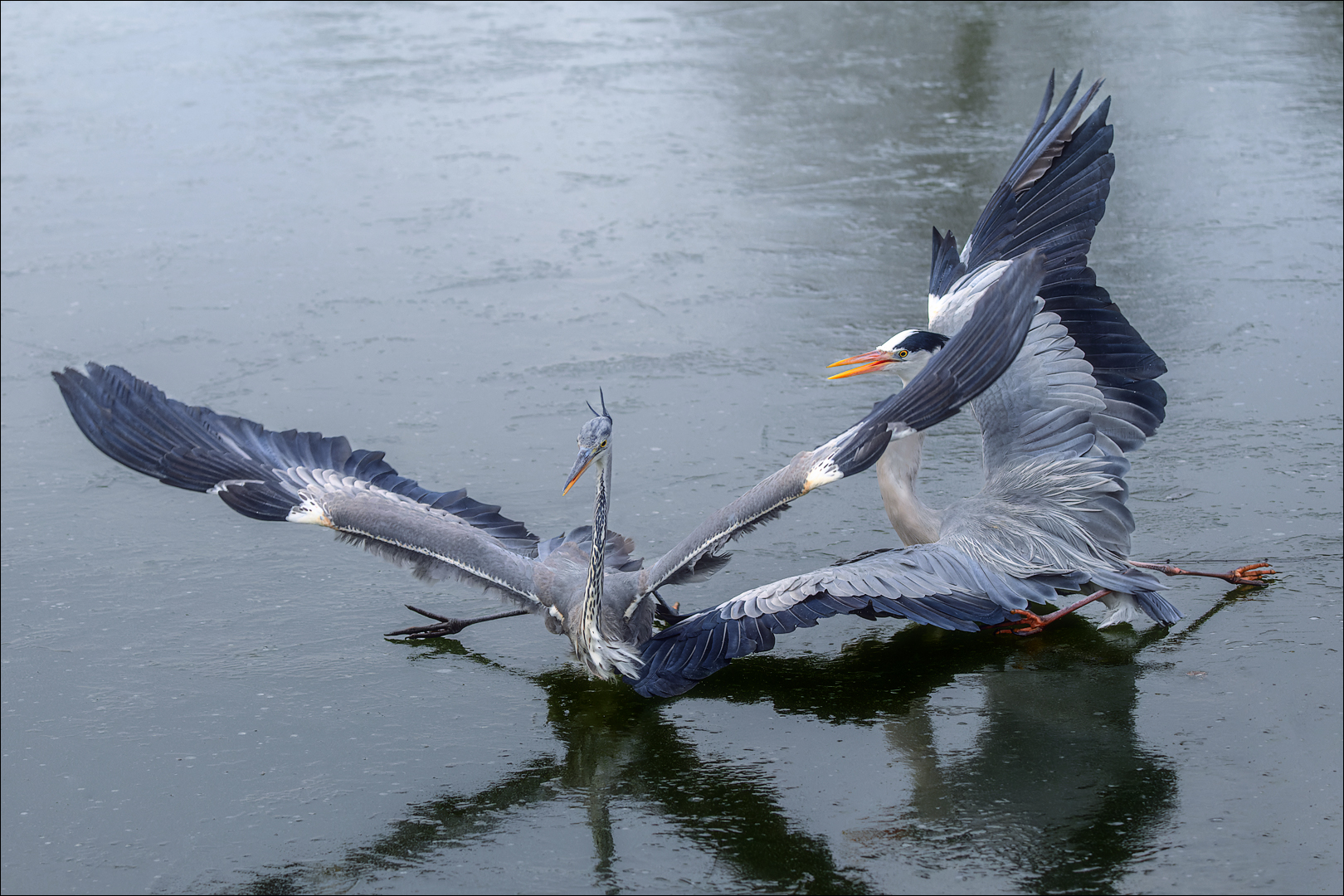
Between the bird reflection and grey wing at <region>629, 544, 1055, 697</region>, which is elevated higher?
grey wing at <region>629, 544, 1055, 697</region>

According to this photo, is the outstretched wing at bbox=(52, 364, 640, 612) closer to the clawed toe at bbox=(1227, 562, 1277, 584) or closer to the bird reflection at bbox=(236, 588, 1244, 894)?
the bird reflection at bbox=(236, 588, 1244, 894)

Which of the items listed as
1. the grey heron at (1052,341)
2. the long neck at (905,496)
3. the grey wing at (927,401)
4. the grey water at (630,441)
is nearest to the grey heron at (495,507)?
the grey wing at (927,401)

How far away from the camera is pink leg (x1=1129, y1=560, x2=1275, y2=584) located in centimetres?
518

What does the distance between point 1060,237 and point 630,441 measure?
2.10 metres

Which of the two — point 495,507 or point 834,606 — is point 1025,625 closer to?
point 834,606

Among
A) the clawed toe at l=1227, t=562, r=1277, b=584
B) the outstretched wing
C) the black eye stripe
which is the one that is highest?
the black eye stripe

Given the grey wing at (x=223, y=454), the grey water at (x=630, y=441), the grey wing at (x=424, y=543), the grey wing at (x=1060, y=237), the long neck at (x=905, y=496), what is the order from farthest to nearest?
the grey wing at (x=1060, y=237), the long neck at (x=905, y=496), the grey wing at (x=223, y=454), the grey wing at (x=424, y=543), the grey water at (x=630, y=441)

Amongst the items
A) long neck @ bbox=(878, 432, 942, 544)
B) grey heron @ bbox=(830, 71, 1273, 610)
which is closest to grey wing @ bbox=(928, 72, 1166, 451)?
grey heron @ bbox=(830, 71, 1273, 610)

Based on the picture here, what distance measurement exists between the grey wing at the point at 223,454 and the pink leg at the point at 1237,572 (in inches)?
91.9

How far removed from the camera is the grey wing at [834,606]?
14.6ft

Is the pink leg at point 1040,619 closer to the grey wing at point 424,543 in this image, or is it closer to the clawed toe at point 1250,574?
the clawed toe at point 1250,574

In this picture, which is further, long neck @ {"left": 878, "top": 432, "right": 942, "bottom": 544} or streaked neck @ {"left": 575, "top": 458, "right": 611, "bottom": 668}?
long neck @ {"left": 878, "top": 432, "right": 942, "bottom": 544}

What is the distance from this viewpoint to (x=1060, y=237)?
18.9 ft

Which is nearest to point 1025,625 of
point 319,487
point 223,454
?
point 319,487
